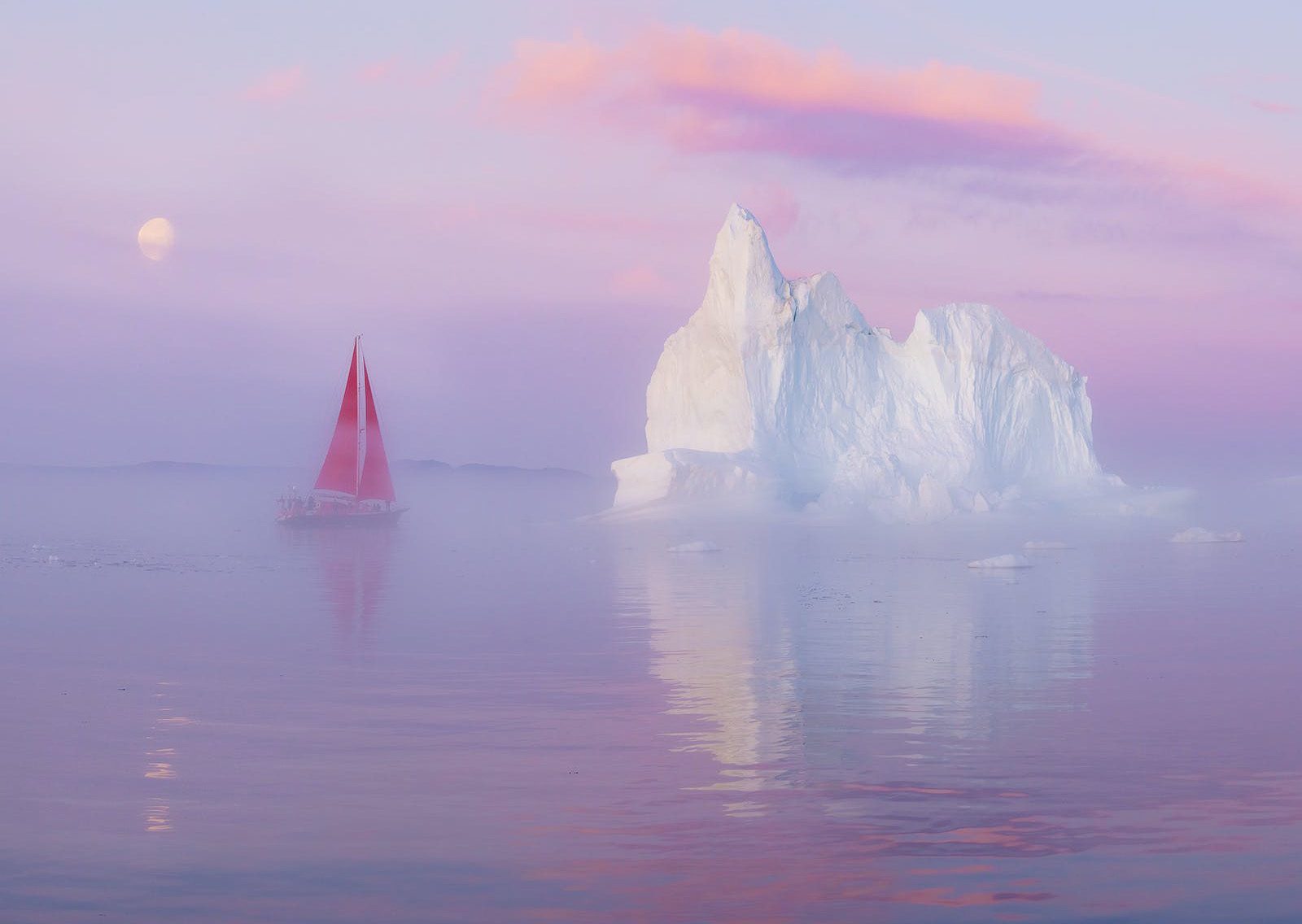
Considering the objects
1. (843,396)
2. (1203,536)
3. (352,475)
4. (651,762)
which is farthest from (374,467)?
(651,762)

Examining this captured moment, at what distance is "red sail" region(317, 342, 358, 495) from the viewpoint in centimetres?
6384

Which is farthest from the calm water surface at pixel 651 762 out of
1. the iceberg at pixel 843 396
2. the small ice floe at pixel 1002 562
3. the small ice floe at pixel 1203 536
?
the iceberg at pixel 843 396

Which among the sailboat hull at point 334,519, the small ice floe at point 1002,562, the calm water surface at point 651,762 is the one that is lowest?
the calm water surface at point 651,762

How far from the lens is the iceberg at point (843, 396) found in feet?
177

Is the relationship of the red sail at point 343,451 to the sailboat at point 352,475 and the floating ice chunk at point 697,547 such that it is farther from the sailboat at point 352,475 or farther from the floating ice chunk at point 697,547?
the floating ice chunk at point 697,547

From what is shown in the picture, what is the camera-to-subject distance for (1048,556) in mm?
40906

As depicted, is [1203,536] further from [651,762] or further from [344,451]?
[651,762]

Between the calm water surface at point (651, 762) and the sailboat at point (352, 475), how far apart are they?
39122mm

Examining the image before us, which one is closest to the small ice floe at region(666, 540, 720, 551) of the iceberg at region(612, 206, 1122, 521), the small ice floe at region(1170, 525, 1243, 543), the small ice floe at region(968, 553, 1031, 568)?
the small ice floe at region(968, 553, 1031, 568)

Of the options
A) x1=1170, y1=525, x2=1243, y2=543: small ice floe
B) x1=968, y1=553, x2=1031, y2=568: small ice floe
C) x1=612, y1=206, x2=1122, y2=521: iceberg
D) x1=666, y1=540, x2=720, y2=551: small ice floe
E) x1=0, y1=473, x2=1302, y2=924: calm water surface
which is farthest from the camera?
x1=612, y1=206, x2=1122, y2=521: iceberg

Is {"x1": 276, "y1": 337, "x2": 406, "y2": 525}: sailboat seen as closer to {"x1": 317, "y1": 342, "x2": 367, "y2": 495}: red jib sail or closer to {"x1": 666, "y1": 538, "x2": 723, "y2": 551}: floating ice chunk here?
{"x1": 317, "y1": 342, "x2": 367, "y2": 495}: red jib sail

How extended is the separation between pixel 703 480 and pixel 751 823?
42.6 m

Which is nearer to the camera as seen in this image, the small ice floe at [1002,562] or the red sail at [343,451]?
the small ice floe at [1002,562]

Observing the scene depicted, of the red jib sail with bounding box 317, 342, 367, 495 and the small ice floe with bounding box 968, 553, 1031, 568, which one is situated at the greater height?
the red jib sail with bounding box 317, 342, 367, 495
